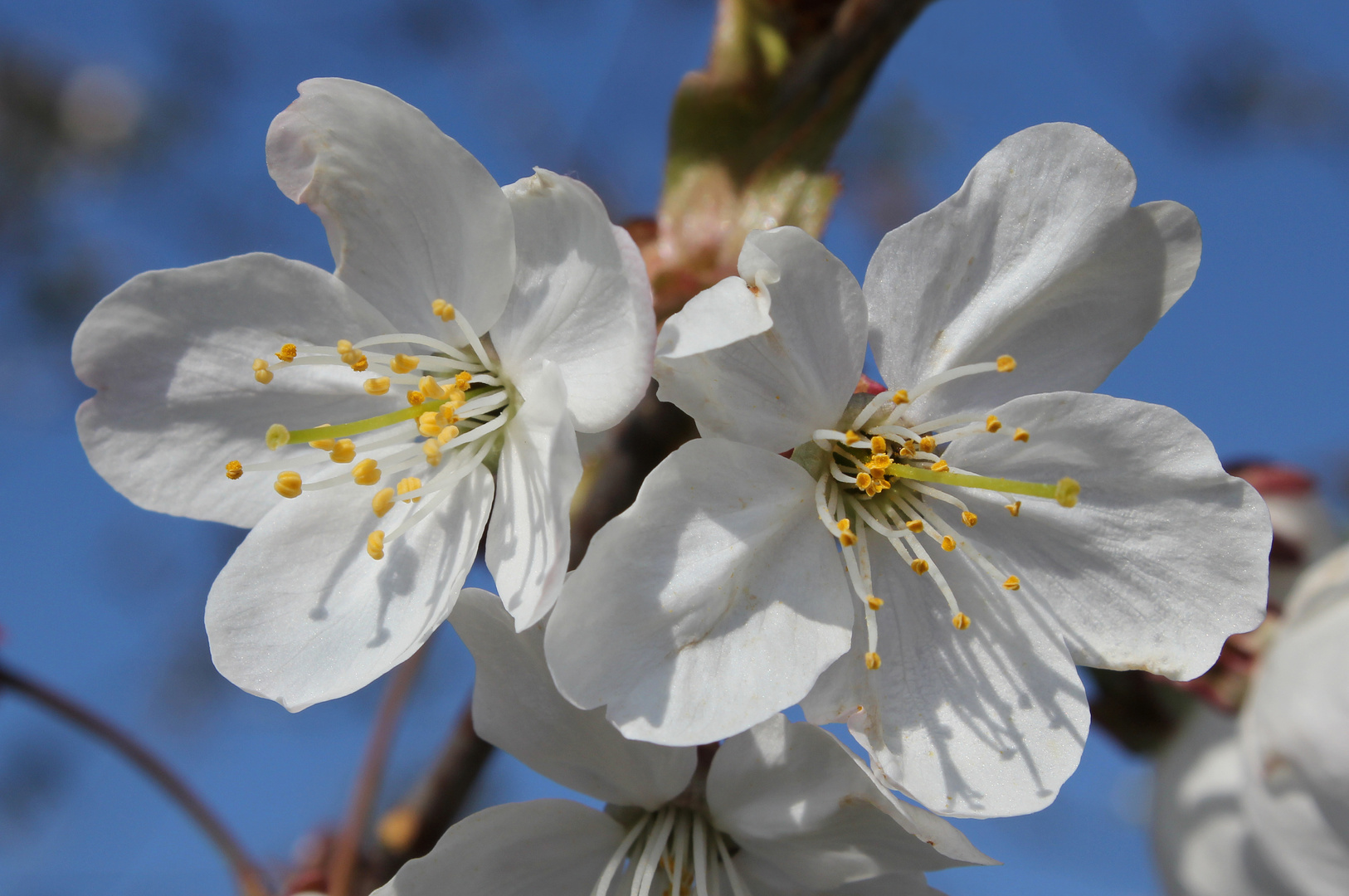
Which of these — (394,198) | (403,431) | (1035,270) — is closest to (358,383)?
(403,431)

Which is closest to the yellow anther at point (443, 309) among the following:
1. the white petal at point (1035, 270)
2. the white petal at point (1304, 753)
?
the white petal at point (1035, 270)

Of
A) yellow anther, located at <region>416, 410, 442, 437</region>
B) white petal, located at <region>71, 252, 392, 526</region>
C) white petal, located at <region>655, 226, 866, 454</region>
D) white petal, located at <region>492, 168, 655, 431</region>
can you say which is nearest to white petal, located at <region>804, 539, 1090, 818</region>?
white petal, located at <region>655, 226, 866, 454</region>

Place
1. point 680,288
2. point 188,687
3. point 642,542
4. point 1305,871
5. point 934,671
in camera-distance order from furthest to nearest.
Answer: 1. point 188,687
2. point 1305,871
3. point 680,288
4. point 934,671
5. point 642,542

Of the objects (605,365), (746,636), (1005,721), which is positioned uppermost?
(605,365)

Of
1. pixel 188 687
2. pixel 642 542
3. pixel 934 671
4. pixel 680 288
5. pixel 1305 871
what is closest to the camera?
pixel 642 542

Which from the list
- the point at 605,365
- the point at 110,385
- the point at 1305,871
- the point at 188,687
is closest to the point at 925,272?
the point at 605,365

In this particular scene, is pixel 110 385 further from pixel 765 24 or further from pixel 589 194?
pixel 765 24

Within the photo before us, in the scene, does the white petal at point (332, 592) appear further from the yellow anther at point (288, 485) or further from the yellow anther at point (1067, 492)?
the yellow anther at point (1067, 492)

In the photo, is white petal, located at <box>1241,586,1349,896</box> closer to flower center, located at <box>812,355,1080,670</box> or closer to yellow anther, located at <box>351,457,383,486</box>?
flower center, located at <box>812,355,1080,670</box>
